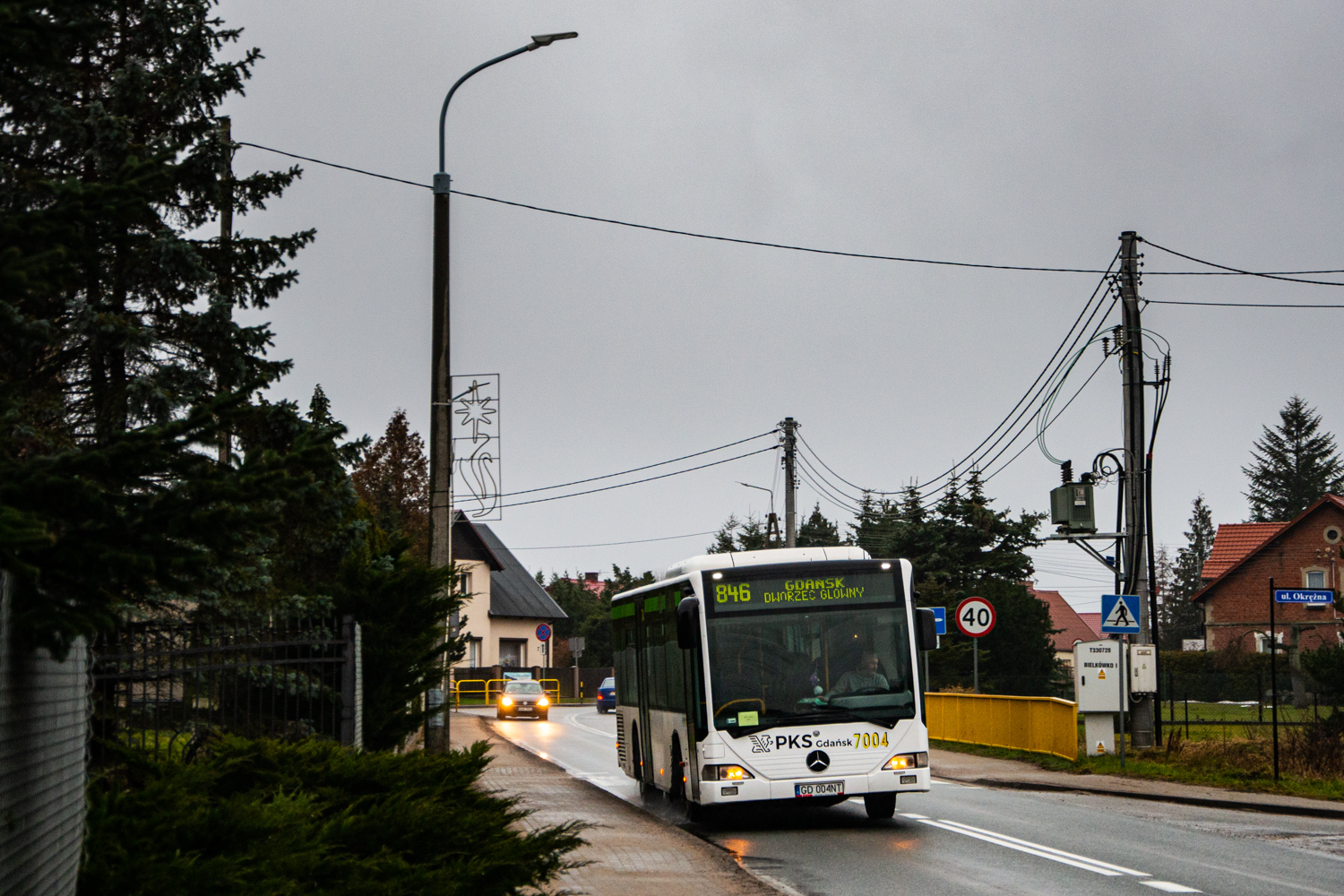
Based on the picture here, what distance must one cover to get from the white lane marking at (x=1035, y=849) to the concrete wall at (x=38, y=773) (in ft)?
28.8

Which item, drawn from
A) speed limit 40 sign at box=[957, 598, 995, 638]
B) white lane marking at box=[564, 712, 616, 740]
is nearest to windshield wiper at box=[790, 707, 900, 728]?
speed limit 40 sign at box=[957, 598, 995, 638]

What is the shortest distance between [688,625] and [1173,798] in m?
7.41

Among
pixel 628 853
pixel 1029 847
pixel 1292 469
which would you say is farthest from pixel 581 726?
pixel 1292 469

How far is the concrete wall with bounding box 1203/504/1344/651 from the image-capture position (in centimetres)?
6556

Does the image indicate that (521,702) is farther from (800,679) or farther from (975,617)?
(800,679)

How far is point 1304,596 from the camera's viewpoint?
1889 cm

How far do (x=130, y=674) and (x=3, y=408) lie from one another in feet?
14.7

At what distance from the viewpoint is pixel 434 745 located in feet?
52.2

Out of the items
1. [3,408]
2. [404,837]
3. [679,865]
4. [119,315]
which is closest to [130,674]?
[404,837]

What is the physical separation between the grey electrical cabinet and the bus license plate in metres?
11.6

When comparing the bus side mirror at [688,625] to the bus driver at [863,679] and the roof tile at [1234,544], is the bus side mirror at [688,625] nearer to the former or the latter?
the bus driver at [863,679]

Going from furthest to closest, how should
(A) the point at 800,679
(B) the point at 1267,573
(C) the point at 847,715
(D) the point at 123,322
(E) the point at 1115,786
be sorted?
(B) the point at 1267,573
(E) the point at 1115,786
(A) the point at 800,679
(C) the point at 847,715
(D) the point at 123,322

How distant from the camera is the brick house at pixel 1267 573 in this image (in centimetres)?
6588

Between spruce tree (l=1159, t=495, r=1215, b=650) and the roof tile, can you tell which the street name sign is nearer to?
the roof tile
